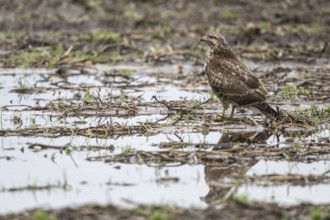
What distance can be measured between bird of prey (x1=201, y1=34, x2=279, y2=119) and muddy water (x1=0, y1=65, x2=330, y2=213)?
0.32m

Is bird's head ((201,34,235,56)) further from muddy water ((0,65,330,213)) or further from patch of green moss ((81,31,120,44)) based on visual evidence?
patch of green moss ((81,31,120,44))

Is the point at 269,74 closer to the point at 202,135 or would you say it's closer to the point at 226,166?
the point at 202,135

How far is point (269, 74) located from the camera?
645 inches

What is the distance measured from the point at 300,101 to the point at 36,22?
10511 mm

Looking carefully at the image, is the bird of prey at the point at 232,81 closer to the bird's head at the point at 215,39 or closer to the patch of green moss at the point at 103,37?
the bird's head at the point at 215,39

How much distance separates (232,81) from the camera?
12.2 metres

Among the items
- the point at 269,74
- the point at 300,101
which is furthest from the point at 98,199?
the point at 269,74

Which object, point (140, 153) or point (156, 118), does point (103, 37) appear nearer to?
point (156, 118)

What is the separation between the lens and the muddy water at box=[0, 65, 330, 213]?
841 centimetres

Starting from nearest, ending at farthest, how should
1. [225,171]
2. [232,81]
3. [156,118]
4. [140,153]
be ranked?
[225,171] < [140,153] < [232,81] < [156,118]

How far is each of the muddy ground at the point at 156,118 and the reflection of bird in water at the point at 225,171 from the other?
2cm

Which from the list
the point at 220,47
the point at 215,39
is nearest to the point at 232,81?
the point at 220,47

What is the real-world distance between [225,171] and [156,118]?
3222 millimetres

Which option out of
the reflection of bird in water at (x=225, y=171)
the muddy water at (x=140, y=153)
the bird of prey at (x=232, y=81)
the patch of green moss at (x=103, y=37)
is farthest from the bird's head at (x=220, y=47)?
the patch of green moss at (x=103, y=37)
